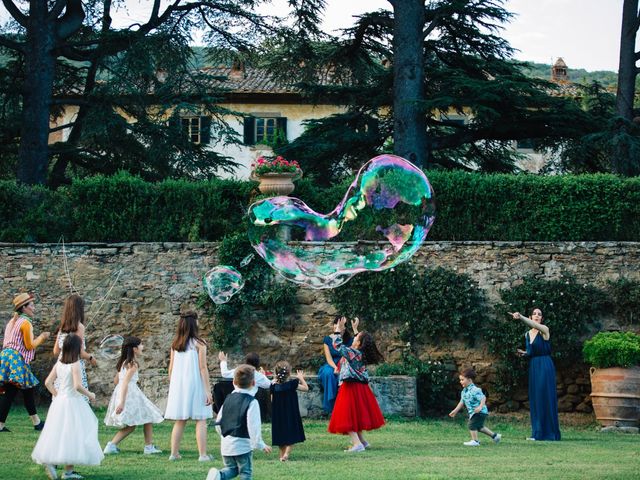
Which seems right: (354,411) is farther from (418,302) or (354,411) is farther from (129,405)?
(418,302)

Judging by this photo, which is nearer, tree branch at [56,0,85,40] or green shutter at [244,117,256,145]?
tree branch at [56,0,85,40]

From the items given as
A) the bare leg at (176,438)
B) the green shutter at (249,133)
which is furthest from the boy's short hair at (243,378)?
the green shutter at (249,133)

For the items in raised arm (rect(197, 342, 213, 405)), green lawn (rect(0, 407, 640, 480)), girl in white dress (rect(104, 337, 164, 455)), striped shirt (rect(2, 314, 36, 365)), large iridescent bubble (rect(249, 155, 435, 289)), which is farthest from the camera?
striped shirt (rect(2, 314, 36, 365))

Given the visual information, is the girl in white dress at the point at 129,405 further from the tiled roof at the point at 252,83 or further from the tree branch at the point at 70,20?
the tiled roof at the point at 252,83

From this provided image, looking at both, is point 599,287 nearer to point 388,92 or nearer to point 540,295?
point 540,295

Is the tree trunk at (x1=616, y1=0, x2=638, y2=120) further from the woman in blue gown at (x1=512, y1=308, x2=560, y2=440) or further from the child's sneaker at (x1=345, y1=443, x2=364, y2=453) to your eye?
the child's sneaker at (x1=345, y1=443, x2=364, y2=453)

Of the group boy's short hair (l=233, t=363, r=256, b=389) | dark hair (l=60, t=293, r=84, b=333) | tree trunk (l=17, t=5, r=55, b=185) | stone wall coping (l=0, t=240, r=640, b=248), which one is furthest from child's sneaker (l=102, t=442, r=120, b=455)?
tree trunk (l=17, t=5, r=55, b=185)

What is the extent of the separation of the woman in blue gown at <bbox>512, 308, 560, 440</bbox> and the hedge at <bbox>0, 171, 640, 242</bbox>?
382cm

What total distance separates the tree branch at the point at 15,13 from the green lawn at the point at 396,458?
33.9 feet

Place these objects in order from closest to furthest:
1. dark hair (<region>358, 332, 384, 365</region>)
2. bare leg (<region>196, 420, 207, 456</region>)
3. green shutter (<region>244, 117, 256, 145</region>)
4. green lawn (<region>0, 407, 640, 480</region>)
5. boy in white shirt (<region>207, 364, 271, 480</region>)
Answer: boy in white shirt (<region>207, 364, 271, 480</region>), green lawn (<region>0, 407, 640, 480</region>), bare leg (<region>196, 420, 207, 456</region>), dark hair (<region>358, 332, 384, 365</region>), green shutter (<region>244, 117, 256, 145</region>)

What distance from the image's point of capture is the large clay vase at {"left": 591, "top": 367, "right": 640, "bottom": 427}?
616 inches

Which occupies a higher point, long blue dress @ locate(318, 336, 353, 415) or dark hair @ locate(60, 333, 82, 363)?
dark hair @ locate(60, 333, 82, 363)

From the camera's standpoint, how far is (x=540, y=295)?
1695cm

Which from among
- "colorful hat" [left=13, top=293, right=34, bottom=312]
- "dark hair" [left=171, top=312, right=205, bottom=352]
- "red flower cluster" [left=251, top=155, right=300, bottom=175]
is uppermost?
"red flower cluster" [left=251, top=155, right=300, bottom=175]
